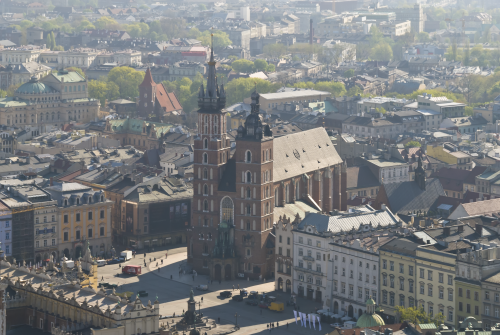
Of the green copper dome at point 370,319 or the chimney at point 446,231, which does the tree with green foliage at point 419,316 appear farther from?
the green copper dome at point 370,319

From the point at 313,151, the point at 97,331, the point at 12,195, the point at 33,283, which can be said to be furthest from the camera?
the point at 313,151

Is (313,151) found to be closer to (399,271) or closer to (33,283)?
(399,271)

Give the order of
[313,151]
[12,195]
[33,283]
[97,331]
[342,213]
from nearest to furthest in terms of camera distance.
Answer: [97,331], [33,283], [342,213], [12,195], [313,151]

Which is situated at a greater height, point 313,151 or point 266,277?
point 313,151

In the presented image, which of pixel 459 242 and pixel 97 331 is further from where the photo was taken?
pixel 459 242

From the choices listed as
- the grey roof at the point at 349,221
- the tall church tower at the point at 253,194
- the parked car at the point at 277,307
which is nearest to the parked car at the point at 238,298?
the parked car at the point at 277,307

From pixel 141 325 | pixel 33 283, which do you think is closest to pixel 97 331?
pixel 141 325

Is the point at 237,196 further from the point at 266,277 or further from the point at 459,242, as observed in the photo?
the point at 459,242

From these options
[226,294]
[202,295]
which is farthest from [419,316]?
[202,295]
